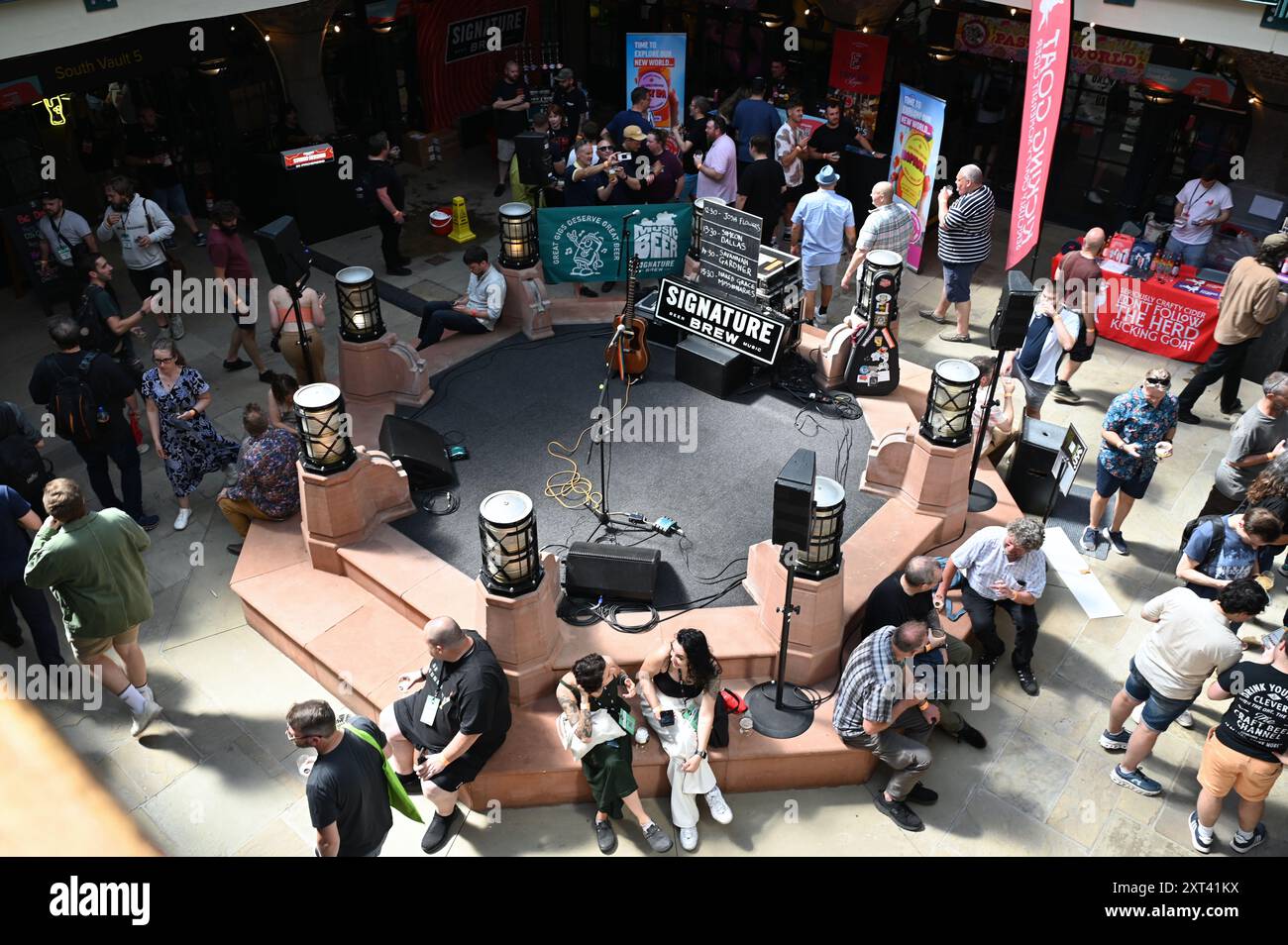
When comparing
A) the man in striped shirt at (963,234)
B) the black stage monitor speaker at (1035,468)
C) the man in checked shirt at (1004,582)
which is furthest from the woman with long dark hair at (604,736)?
the man in striped shirt at (963,234)

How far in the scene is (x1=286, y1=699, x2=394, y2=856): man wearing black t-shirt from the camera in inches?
193

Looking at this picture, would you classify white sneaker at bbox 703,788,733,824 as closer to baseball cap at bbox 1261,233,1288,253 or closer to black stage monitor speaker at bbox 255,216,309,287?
black stage monitor speaker at bbox 255,216,309,287

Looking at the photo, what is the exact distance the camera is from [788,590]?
6293mm

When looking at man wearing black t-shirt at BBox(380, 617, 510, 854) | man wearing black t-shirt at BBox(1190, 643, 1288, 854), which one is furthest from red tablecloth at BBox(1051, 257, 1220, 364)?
man wearing black t-shirt at BBox(380, 617, 510, 854)

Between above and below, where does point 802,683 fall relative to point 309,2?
below

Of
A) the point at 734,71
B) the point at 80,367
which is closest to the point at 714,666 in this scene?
the point at 80,367

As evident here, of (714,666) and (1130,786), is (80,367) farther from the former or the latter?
(1130,786)

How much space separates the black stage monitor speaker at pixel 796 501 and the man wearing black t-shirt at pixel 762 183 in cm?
616

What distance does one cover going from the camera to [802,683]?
7027mm

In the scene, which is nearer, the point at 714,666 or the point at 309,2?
the point at 714,666

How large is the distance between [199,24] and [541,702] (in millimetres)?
10925

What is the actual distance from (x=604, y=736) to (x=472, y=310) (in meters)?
5.60

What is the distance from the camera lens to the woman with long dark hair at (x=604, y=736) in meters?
6.06

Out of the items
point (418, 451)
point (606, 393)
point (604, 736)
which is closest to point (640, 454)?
point (606, 393)
